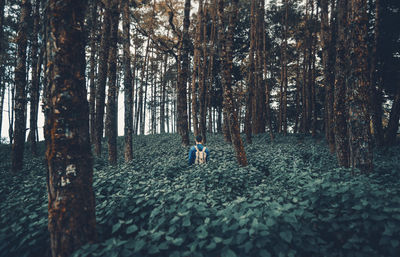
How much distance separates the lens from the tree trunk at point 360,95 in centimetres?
534

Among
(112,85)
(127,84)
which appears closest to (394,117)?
(127,84)

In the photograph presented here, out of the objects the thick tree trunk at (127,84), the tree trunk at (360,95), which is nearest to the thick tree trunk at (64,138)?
the tree trunk at (360,95)

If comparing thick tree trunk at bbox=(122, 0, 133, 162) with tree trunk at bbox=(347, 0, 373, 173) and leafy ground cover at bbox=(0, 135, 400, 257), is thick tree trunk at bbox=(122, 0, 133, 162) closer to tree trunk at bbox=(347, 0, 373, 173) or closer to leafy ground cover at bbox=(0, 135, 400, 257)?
leafy ground cover at bbox=(0, 135, 400, 257)

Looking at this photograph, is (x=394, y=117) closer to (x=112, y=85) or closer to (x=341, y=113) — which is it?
(x=341, y=113)

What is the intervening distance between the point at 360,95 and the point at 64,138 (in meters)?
6.66

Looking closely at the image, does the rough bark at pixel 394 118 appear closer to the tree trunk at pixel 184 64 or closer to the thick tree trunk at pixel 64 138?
the tree trunk at pixel 184 64

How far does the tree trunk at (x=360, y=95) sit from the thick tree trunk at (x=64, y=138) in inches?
249

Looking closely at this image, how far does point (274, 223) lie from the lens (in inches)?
111

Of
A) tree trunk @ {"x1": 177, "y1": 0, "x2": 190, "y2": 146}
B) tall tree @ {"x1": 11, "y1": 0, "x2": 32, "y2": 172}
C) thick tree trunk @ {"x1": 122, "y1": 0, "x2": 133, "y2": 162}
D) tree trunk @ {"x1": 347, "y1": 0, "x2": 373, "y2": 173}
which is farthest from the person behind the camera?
tree trunk @ {"x1": 177, "y1": 0, "x2": 190, "y2": 146}

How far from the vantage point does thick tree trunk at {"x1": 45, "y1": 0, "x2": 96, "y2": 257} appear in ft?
9.21

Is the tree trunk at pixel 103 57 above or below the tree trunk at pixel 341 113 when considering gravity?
above

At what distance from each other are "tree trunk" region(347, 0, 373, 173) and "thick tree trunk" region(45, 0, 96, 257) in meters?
6.34

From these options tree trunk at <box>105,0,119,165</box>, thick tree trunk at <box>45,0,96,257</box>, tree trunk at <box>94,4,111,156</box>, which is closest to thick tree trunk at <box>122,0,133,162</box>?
tree trunk at <box>105,0,119,165</box>

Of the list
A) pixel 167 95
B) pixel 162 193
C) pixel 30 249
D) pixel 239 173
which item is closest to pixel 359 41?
pixel 239 173
